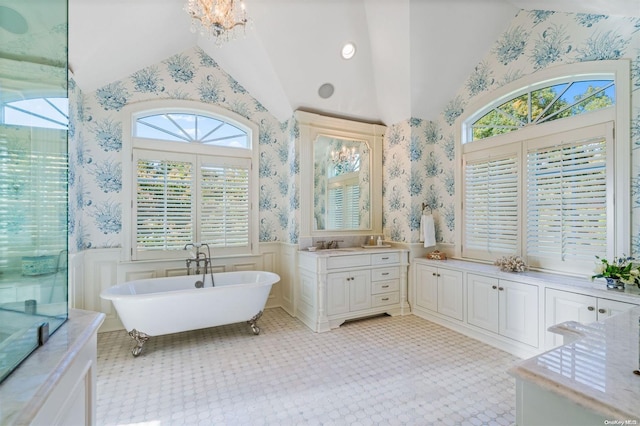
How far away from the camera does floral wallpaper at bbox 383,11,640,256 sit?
2535mm

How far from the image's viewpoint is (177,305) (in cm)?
290

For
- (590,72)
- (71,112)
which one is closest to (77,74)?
(71,112)

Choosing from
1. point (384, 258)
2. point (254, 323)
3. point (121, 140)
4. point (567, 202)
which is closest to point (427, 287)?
point (384, 258)

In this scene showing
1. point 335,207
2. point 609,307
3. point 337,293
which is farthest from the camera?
point 335,207

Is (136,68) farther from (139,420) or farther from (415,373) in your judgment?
(415,373)

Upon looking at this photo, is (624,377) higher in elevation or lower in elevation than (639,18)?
lower

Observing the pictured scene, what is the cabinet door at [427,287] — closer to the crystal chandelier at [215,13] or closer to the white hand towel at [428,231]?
the white hand towel at [428,231]

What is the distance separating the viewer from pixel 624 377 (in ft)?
2.68

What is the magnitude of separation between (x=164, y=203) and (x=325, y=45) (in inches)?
110

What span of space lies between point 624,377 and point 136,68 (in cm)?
467

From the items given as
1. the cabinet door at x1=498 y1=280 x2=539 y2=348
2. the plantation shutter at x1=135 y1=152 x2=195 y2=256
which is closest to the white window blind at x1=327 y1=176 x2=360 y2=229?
the plantation shutter at x1=135 y1=152 x2=195 y2=256

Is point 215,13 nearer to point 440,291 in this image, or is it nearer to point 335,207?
point 335,207

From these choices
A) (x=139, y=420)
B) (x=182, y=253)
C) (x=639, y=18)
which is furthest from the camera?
(x=182, y=253)

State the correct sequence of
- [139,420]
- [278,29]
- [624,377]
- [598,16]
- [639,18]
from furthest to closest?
[278,29], [598,16], [639,18], [139,420], [624,377]
